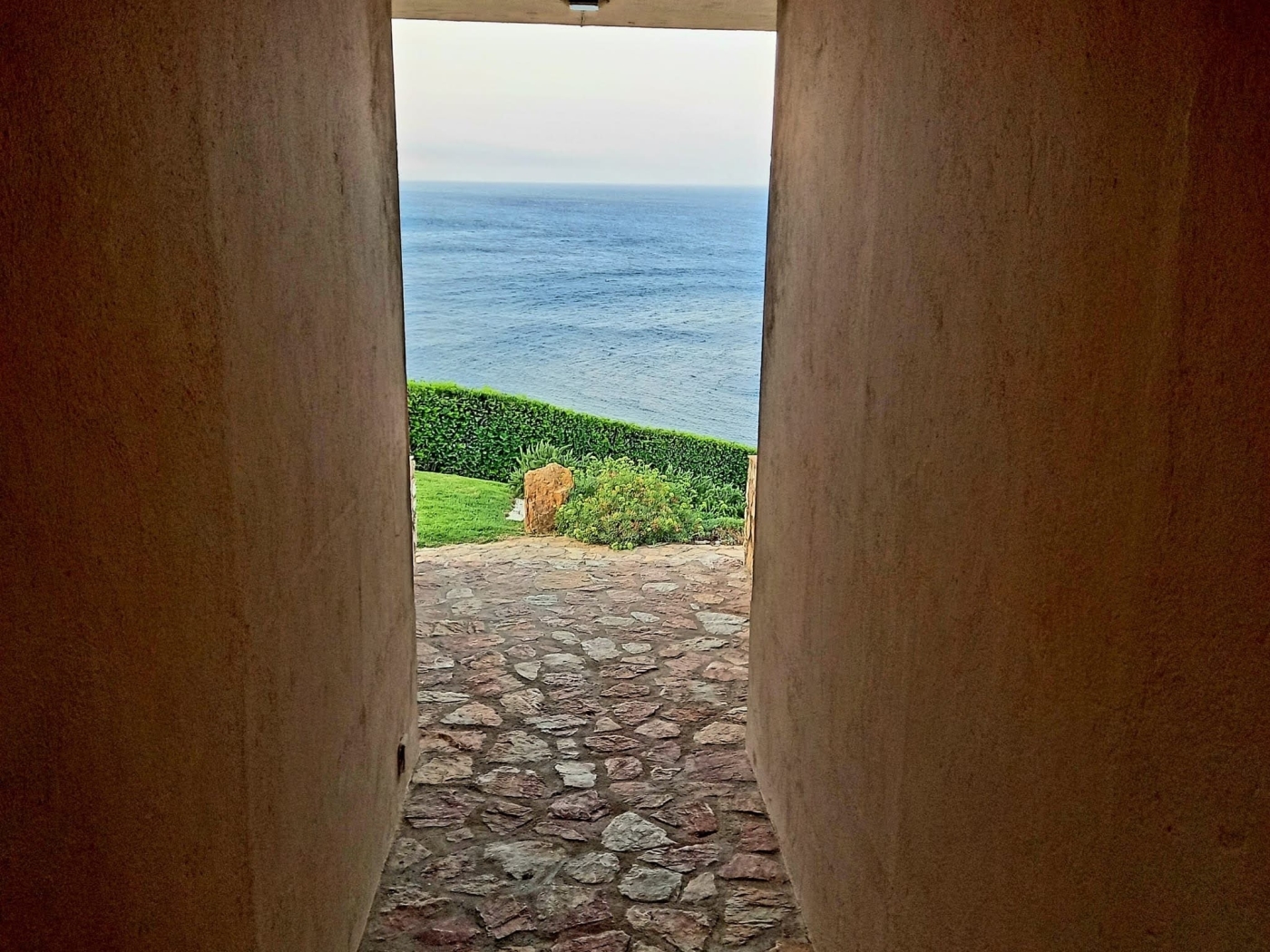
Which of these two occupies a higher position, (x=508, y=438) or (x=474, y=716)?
(x=474, y=716)

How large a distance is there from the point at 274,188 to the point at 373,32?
72.0 inches

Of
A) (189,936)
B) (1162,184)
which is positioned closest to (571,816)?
(189,936)

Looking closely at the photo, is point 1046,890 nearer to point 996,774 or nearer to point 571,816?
point 996,774

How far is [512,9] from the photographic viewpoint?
5.89m

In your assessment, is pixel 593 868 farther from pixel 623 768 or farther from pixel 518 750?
pixel 518 750

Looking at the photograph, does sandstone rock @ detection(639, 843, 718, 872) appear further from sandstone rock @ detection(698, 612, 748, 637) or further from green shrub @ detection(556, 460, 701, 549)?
green shrub @ detection(556, 460, 701, 549)

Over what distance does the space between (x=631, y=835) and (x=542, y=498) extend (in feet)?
19.1

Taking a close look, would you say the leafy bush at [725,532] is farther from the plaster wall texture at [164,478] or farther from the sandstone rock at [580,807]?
the plaster wall texture at [164,478]

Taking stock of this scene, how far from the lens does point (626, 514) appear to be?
32.1ft

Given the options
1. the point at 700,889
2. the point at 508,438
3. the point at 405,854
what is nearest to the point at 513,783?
the point at 405,854

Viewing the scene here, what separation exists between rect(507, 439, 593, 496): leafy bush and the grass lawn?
0.20 metres

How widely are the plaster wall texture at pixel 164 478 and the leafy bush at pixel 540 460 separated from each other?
31.6 feet

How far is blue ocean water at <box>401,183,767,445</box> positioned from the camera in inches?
1583

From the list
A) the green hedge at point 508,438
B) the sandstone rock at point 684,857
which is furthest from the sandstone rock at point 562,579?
the green hedge at point 508,438
